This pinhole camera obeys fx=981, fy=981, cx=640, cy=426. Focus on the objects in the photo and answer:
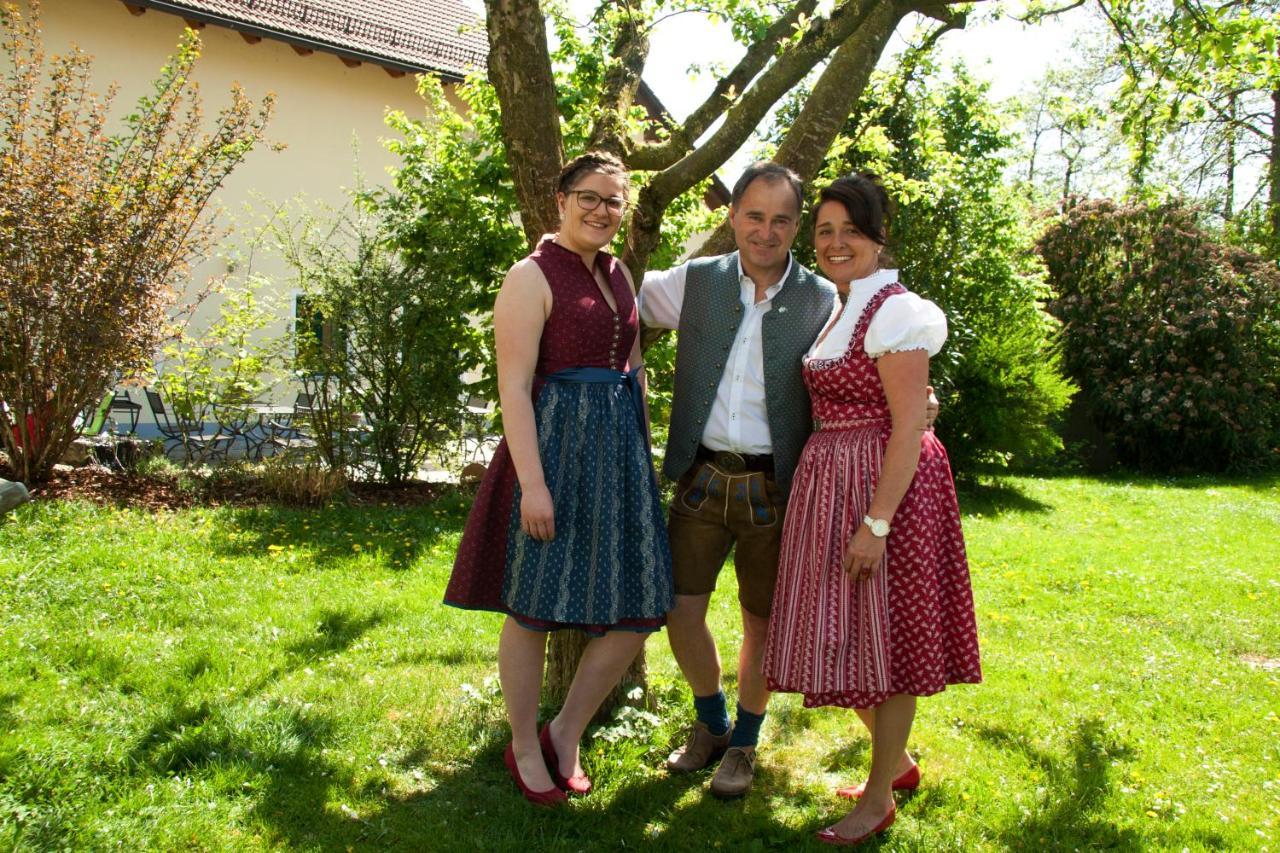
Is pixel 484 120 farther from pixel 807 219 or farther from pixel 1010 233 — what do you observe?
pixel 1010 233

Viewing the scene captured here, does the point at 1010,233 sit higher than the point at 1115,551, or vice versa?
the point at 1010,233

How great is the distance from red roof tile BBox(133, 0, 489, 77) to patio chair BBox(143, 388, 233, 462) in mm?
4519

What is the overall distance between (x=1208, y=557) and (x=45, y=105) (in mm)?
9443

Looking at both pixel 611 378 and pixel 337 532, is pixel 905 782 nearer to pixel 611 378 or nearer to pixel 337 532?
pixel 611 378

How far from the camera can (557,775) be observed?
3.12 m

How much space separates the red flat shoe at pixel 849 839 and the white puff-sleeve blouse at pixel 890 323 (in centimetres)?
141

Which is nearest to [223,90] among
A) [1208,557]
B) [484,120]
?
[484,120]

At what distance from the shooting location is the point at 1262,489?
12281mm

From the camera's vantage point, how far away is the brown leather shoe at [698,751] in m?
3.32

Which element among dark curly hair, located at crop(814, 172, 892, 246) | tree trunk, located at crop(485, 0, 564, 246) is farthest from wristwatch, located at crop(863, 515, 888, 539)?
tree trunk, located at crop(485, 0, 564, 246)

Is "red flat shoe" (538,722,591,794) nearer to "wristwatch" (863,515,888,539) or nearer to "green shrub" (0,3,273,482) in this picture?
"wristwatch" (863,515,888,539)

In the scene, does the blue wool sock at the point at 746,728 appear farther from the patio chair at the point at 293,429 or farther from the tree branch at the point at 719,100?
the patio chair at the point at 293,429

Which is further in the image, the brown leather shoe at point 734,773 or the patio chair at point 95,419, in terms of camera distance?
the patio chair at point 95,419

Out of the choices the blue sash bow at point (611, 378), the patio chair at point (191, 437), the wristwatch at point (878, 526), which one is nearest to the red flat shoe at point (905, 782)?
the wristwatch at point (878, 526)
